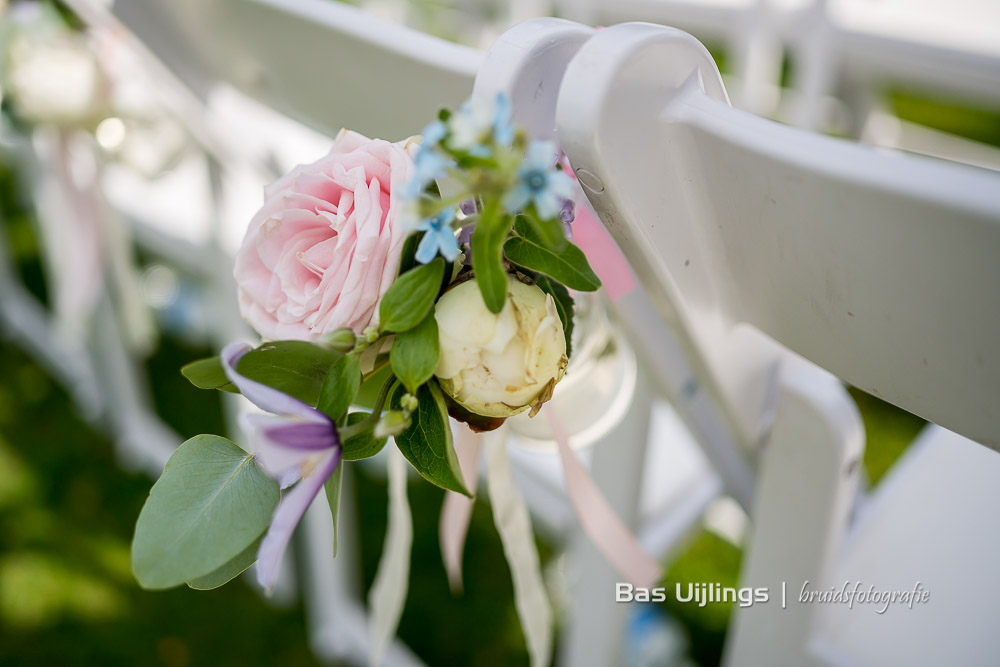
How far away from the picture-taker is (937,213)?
0.89ft

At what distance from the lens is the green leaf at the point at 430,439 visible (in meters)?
0.36

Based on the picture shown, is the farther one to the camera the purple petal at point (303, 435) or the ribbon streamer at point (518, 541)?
the ribbon streamer at point (518, 541)

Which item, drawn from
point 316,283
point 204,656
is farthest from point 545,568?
point 316,283

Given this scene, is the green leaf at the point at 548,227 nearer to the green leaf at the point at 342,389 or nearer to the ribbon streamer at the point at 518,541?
the green leaf at the point at 342,389

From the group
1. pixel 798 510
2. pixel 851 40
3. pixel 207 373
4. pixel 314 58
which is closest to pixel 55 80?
pixel 314 58

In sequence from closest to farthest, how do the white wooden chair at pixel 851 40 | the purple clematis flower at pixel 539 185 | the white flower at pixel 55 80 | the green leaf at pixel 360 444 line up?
the purple clematis flower at pixel 539 185, the green leaf at pixel 360 444, the white flower at pixel 55 80, the white wooden chair at pixel 851 40

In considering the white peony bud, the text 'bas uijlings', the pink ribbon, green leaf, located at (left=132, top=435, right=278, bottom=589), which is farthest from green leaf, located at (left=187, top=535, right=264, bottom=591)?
the text 'bas uijlings'

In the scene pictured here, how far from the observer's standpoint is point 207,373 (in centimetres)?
38

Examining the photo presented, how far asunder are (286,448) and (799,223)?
240 mm

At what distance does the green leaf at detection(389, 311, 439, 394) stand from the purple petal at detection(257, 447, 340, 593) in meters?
0.05

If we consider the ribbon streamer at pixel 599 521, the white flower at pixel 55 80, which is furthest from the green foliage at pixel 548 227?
the white flower at pixel 55 80

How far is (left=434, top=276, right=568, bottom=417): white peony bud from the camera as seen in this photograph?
0.33 meters

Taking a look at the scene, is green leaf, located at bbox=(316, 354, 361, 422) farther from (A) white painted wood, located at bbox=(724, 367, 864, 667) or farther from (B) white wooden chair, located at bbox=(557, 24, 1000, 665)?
(A) white painted wood, located at bbox=(724, 367, 864, 667)

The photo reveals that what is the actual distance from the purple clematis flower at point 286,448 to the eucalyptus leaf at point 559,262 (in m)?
0.12
